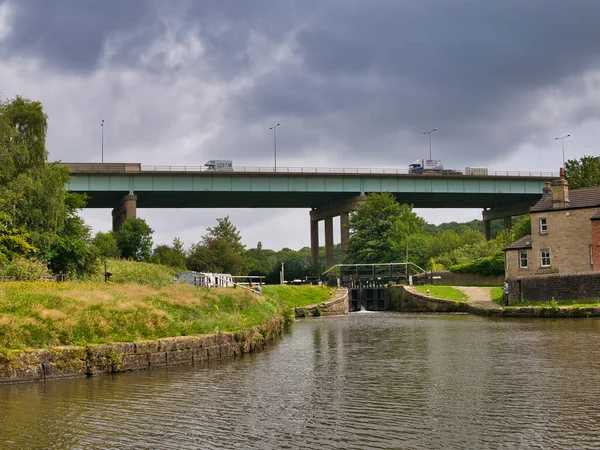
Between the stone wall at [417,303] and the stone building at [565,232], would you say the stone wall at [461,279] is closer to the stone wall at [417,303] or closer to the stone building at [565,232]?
the stone wall at [417,303]

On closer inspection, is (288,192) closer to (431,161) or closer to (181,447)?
(431,161)

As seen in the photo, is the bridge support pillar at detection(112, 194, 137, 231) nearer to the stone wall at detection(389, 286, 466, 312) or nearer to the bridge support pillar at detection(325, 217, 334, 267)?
the bridge support pillar at detection(325, 217, 334, 267)

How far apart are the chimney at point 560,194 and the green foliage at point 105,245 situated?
34.3 metres

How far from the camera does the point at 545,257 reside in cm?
5725

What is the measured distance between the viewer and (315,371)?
23547mm

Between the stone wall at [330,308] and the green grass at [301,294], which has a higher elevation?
the green grass at [301,294]

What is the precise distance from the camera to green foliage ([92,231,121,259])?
54281 mm

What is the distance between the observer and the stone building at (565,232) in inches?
2138

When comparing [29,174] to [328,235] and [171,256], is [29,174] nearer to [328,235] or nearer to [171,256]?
[171,256]

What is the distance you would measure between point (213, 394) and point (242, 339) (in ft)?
31.3

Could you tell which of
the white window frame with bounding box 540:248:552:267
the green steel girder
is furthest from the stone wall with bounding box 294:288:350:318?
the green steel girder

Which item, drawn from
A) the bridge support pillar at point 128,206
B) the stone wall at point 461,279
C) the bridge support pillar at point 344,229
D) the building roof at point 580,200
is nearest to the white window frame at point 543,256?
the building roof at point 580,200

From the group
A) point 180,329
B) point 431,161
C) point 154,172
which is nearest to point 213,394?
point 180,329

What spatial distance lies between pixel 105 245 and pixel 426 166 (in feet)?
194
